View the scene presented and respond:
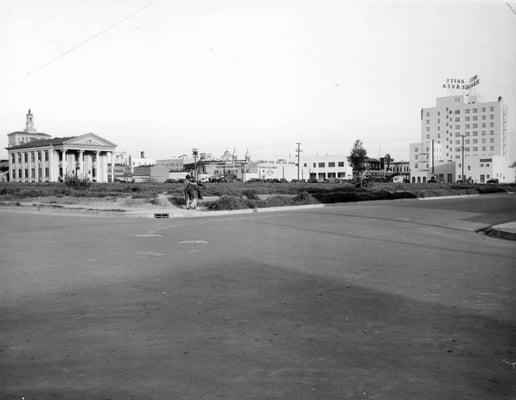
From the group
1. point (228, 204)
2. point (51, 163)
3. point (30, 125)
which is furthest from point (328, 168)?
point (228, 204)

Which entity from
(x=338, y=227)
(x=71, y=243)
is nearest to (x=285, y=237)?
(x=338, y=227)

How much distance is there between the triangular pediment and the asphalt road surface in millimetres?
112425

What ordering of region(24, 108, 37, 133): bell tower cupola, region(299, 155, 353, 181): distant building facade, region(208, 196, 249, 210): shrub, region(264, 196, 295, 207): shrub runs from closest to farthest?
region(208, 196, 249, 210): shrub < region(264, 196, 295, 207): shrub < region(299, 155, 353, 181): distant building facade < region(24, 108, 37, 133): bell tower cupola

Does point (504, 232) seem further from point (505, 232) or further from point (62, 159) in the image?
point (62, 159)

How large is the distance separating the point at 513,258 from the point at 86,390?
395 inches

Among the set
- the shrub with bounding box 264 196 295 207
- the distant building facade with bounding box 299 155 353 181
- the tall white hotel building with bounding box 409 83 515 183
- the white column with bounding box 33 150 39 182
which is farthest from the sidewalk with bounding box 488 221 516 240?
the distant building facade with bounding box 299 155 353 181

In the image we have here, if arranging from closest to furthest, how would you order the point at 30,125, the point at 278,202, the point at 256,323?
the point at 256,323 < the point at 278,202 < the point at 30,125

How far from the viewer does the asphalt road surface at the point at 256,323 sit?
4098 millimetres

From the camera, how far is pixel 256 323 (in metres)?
5.76

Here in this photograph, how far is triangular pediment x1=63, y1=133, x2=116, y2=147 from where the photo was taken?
117750 mm

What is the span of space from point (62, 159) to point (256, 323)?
121 metres

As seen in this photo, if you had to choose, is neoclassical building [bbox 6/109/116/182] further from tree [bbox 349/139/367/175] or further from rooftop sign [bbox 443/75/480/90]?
rooftop sign [bbox 443/75/480/90]

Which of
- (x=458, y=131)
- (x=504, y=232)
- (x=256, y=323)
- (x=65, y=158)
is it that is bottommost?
(x=504, y=232)

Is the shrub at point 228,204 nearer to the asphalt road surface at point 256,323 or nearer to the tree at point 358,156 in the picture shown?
the asphalt road surface at point 256,323
